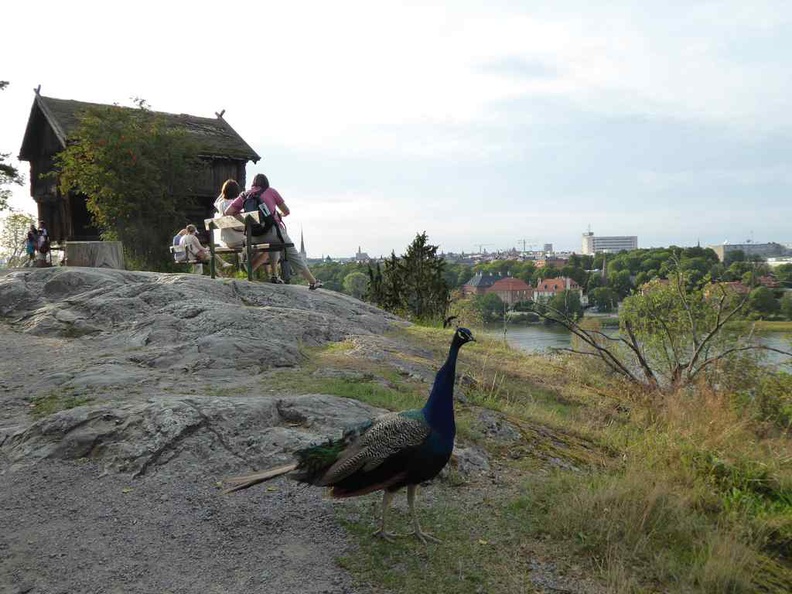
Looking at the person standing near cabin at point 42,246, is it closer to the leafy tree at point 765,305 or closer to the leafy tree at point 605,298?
the leafy tree at point 765,305

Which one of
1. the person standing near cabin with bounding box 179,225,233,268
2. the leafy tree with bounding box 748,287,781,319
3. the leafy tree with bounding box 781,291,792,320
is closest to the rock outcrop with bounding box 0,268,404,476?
the person standing near cabin with bounding box 179,225,233,268

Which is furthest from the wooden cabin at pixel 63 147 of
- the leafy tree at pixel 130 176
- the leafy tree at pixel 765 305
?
the leafy tree at pixel 765 305

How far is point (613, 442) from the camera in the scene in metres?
7.04

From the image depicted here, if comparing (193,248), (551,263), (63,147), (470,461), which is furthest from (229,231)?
(551,263)

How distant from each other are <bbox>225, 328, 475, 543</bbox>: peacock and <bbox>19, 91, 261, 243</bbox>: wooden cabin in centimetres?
2151

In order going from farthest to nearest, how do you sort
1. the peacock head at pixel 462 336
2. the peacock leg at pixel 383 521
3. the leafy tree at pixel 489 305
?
the leafy tree at pixel 489 305 → the peacock head at pixel 462 336 → the peacock leg at pixel 383 521

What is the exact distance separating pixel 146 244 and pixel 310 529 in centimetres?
1866

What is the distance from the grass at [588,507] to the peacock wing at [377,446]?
1.84 ft

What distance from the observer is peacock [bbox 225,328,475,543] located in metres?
4.11

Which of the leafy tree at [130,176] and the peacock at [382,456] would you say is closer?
the peacock at [382,456]

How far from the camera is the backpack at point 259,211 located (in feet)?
39.2

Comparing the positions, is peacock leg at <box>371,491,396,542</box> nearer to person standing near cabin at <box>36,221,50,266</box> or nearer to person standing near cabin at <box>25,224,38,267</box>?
person standing near cabin at <box>36,221,50,266</box>

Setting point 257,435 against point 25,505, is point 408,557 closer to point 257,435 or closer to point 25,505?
point 257,435

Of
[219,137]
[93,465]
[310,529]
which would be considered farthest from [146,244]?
[310,529]
